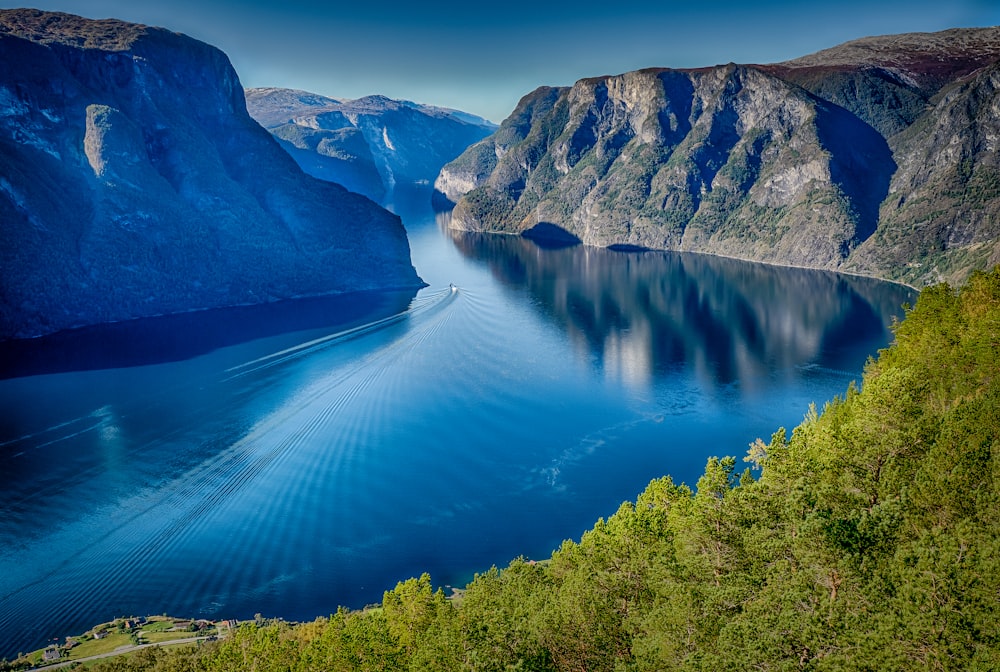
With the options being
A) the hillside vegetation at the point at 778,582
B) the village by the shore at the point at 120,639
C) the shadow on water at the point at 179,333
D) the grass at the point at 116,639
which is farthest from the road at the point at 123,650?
the shadow on water at the point at 179,333

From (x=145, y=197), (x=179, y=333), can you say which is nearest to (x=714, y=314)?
(x=179, y=333)

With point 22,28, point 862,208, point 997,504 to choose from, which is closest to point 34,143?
point 22,28

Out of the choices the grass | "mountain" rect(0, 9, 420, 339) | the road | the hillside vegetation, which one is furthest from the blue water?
the hillside vegetation

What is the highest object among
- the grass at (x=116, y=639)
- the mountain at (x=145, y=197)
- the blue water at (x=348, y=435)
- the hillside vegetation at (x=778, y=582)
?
the mountain at (x=145, y=197)

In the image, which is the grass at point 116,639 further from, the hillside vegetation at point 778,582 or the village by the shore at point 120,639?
the hillside vegetation at point 778,582

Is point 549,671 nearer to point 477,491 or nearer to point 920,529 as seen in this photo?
point 920,529

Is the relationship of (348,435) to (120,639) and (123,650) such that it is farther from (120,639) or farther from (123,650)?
(123,650)
